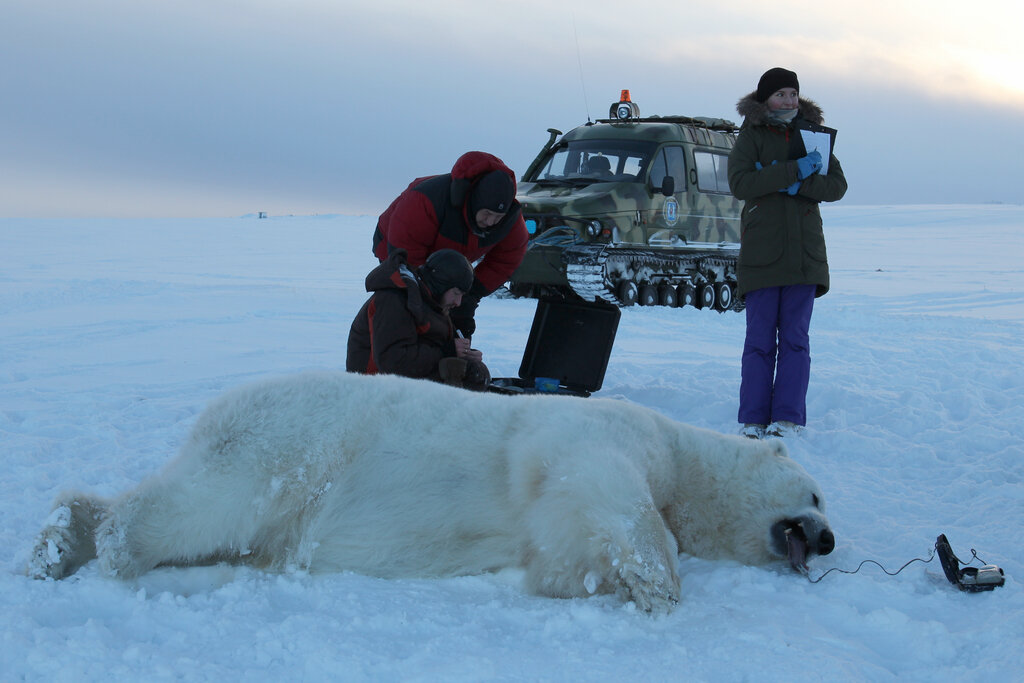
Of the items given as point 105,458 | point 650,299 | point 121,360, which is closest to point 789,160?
point 105,458

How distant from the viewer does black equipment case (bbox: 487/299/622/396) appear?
5453 mm

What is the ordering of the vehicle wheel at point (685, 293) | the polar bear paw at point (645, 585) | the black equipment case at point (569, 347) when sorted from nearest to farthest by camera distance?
the polar bear paw at point (645, 585)
the black equipment case at point (569, 347)
the vehicle wheel at point (685, 293)

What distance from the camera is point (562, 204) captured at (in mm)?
11562

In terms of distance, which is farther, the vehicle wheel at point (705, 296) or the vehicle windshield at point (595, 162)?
the vehicle wheel at point (705, 296)

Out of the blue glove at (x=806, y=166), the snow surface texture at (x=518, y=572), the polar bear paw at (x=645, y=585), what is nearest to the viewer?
the snow surface texture at (x=518, y=572)

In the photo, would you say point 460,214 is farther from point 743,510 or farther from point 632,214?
point 632,214

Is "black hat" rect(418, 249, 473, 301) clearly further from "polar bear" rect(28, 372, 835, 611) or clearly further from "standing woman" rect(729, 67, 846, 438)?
"standing woman" rect(729, 67, 846, 438)

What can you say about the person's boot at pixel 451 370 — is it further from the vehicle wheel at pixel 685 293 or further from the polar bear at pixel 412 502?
the vehicle wheel at pixel 685 293

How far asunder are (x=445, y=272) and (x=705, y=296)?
1036 cm

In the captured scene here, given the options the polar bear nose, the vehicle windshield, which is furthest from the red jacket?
the vehicle windshield

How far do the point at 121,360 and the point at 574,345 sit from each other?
3.77 metres

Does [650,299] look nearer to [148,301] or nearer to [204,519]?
[148,301]

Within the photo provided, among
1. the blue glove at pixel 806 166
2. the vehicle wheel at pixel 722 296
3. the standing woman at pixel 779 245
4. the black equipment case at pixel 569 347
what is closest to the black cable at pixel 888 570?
the standing woman at pixel 779 245

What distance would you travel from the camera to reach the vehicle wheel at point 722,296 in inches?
556
